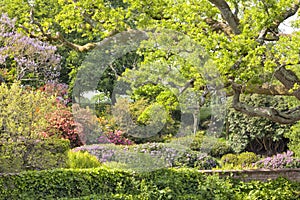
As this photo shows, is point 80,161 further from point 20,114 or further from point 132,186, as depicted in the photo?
point 20,114

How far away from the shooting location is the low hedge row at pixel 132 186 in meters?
8.45

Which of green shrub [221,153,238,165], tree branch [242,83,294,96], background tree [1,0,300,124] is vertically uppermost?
background tree [1,0,300,124]

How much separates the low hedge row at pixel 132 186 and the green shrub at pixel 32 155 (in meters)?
0.76

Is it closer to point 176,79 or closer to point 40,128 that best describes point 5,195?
point 40,128

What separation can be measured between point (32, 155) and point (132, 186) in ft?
6.41

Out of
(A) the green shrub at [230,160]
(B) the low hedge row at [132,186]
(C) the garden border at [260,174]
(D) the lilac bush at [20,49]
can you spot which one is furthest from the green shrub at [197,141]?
(B) the low hedge row at [132,186]

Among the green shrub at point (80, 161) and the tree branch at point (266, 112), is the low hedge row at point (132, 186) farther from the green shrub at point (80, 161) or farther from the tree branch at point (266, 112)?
the tree branch at point (266, 112)

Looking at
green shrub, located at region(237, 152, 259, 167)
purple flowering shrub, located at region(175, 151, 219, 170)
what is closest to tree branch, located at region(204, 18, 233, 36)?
purple flowering shrub, located at region(175, 151, 219, 170)

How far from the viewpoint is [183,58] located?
356 inches

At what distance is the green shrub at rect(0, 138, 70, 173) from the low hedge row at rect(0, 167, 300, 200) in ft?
2.50

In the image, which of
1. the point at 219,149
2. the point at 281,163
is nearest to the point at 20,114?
the point at 281,163

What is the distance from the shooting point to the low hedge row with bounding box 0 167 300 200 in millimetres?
8445

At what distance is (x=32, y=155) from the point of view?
30.9 ft

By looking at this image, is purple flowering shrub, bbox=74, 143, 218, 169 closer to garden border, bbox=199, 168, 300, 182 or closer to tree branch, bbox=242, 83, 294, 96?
garden border, bbox=199, 168, 300, 182
